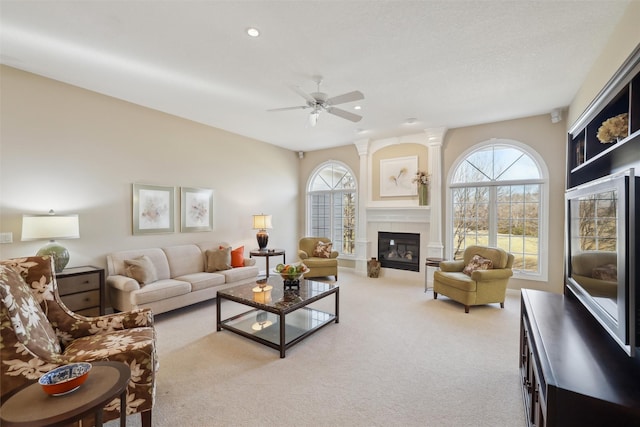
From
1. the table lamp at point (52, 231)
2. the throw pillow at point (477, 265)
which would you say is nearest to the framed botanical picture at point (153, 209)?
the table lamp at point (52, 231)

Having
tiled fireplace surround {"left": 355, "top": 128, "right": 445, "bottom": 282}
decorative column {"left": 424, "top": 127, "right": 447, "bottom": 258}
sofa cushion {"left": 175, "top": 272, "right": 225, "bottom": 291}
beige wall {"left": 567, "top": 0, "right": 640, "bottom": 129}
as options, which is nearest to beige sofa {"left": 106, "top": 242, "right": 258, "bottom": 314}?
sofa cushion {"left": 175, "top": 272, "right": 225, "bottom": 291}

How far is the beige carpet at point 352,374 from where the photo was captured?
6.23ft

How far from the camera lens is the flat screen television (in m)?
1.21

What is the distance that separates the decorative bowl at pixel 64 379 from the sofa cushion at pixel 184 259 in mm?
3069

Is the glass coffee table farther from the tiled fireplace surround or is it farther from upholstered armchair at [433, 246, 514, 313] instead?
the tiled fireplace surround

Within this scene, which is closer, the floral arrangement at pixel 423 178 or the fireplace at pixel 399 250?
the floral arrangement at pixel 423 178

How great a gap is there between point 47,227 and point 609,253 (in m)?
4.82

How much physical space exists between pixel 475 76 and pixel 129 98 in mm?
4568

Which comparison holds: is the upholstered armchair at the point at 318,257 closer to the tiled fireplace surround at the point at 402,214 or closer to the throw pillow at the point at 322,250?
the throw pillow at the point at 322,250

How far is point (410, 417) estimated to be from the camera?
1883 millimetres

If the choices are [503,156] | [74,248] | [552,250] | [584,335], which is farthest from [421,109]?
[74,248]

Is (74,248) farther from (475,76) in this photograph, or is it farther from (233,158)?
(475,76)

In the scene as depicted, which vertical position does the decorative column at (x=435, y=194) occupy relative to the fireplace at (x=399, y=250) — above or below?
above

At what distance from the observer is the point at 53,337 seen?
1.80 m
